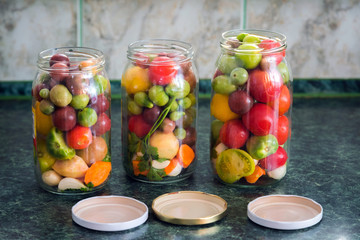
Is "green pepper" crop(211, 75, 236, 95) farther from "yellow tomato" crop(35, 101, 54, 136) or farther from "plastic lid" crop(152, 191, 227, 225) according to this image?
"yellow tomato" crop(35, 101, 54, 136)

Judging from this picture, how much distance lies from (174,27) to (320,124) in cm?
49

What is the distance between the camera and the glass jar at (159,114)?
130cm

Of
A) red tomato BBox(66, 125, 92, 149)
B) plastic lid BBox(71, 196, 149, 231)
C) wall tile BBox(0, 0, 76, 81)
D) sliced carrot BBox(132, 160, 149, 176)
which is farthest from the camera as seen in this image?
wall tile BBox(0, 0, 76, 81)

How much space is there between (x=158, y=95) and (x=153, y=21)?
0.65m

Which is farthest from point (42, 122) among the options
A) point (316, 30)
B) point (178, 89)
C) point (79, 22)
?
point (316, 30)

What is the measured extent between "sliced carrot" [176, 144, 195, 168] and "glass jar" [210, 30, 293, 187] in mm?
60

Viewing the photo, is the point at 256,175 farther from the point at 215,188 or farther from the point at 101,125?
the point at 101,125

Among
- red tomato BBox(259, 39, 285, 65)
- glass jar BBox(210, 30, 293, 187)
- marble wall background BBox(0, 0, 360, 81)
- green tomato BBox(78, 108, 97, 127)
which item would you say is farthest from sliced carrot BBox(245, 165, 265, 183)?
marble wall background BBox(0, 0, 360, 81)

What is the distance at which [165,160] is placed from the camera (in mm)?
1337

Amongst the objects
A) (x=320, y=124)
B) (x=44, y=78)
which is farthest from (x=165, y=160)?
(x=320, y=124)

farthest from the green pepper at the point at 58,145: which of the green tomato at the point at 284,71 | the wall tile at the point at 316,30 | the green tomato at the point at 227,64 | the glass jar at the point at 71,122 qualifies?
the wall tile at the point at 316,30

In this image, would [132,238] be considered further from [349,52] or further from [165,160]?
[349,52]

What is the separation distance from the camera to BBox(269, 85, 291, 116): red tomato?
131 centimetres

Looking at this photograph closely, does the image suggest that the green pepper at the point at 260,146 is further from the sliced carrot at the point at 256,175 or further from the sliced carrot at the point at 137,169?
the sliced carrot at the point at 137,169
